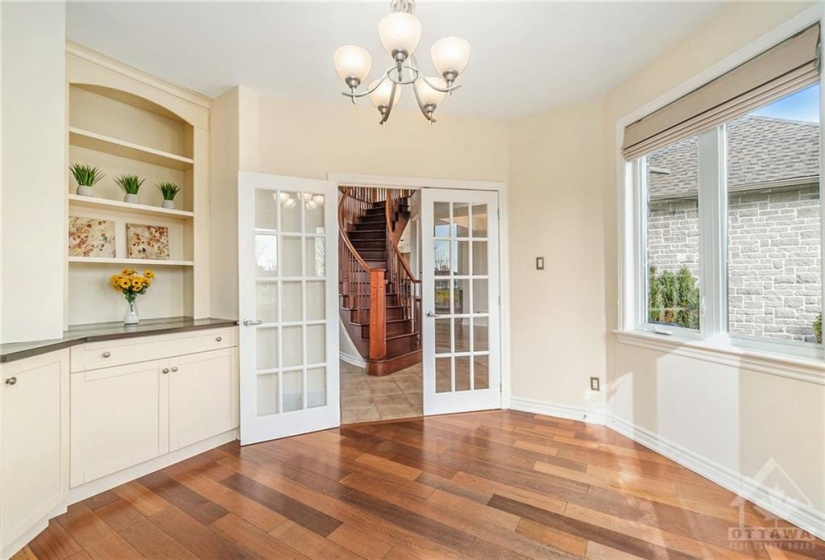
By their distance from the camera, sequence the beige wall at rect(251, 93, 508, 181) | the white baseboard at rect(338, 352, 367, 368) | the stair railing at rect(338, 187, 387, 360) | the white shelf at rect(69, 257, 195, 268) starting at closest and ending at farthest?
the white shelf at rect(69, 257, 195, 268) → the beige wall at rect(251, 93, 508, 181) → the stair railing at rect(338, 187, 387, 360) → the white baseboard at rect(338, 352, 367, 368)

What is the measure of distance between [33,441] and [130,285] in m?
1.11

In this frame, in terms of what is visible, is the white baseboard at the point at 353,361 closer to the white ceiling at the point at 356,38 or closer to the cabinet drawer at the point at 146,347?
the cabinet drawer at the point at 146,347

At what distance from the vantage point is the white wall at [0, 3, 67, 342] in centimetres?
188

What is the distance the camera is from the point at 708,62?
2.23 metres

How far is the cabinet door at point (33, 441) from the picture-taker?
5.35 feet

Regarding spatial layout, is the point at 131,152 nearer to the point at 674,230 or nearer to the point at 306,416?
the point at 306,416

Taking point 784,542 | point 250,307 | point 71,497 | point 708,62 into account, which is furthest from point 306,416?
point 708,62

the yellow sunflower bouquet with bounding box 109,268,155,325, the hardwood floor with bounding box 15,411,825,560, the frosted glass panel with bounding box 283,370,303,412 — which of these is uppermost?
the yellow sunflower bouquet with bounding box 109,268,155,325

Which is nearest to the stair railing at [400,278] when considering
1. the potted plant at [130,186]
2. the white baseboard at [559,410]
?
the white baseboard at [559,410]

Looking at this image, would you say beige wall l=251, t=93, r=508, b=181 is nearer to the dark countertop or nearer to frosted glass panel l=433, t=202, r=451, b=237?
frosted glass panel l=433, t=202, r=451, b=237

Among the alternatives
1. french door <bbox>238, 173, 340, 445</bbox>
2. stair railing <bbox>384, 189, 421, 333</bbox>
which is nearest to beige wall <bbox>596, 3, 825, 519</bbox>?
french door <bbox>238, 173, 340, 445</bbox>

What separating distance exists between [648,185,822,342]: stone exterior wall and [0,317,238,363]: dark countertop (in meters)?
3.42

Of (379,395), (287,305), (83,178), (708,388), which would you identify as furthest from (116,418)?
(708,388)

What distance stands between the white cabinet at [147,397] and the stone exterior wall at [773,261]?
3.45 meters
